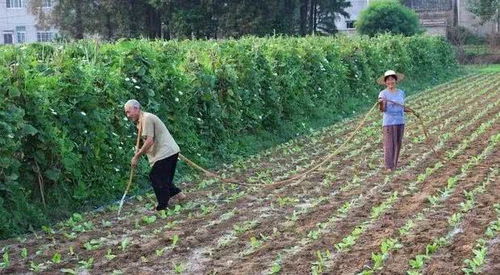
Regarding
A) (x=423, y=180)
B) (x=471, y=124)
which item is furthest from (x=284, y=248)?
(x=471, y=124)

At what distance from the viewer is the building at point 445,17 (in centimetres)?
5498

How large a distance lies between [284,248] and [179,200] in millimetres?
2954

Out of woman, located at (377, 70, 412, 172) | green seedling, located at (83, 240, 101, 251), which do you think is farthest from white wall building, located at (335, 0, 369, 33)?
green seedling, located at (83, 240, 101, 251)

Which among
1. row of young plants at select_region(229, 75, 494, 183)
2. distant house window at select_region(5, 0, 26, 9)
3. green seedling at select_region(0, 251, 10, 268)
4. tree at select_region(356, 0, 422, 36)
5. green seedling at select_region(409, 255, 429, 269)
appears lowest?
green seedling at select_region(0, 251, 10, 268)

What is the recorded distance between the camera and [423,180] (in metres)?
10.8

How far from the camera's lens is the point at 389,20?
1833 inches

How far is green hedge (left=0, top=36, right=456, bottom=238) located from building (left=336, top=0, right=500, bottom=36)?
37536 mm

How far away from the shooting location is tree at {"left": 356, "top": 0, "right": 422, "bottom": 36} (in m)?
46.4

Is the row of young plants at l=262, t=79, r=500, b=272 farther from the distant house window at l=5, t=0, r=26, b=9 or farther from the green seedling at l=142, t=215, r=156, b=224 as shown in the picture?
the distant house window at l=5, t=0, r=26, b=9

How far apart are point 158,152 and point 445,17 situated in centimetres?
5047

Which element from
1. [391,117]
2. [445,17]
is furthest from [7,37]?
[391,117]

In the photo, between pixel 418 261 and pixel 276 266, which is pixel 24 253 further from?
pixel 418 261

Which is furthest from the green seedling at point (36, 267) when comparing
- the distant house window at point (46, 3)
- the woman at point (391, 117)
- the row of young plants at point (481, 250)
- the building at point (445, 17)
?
the building at point (445, 17)

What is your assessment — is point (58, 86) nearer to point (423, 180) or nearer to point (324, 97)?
point (423, 180)
